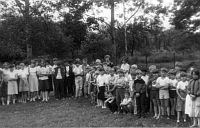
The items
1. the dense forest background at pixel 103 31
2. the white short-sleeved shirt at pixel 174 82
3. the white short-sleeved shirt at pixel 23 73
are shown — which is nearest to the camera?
the white short-sleeved shirt at pixel 174 82

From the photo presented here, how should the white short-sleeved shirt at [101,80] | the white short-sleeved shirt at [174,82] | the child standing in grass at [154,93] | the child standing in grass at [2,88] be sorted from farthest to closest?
1. the child standing in grass at [2,88]
2. the white short-sleeved shirt at [101,80]
3. the child standing in grass at [154,93]
4. the white short-sleeved shirt at [174,82]

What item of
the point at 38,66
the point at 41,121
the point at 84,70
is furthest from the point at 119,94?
the point at 38,66

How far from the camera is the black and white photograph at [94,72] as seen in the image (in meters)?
9.62

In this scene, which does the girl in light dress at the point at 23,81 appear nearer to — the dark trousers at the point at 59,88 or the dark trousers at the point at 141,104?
the dark trousers at the point at 59,88

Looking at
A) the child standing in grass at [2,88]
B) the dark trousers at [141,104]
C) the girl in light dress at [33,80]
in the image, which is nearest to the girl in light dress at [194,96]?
the dark trousers at [141,104]

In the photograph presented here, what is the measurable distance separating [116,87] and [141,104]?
137cm

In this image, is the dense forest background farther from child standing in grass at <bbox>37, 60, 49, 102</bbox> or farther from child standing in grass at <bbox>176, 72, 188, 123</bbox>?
child standing in grass at <bbox>176, 72, 188, 123</bbox>

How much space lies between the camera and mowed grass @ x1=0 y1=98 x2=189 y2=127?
9273 millimetres

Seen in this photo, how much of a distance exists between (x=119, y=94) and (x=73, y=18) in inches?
557

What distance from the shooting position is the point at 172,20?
23.3 meters

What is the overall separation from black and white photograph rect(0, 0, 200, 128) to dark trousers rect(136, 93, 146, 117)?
0.03 meters

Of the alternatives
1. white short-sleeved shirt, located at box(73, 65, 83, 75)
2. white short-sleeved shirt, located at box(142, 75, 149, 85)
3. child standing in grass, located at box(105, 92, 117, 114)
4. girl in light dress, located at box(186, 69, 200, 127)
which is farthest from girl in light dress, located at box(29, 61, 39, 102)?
girl in light dress, located at box(186, 69, 200, 127)

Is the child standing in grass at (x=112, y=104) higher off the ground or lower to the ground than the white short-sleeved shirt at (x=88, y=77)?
lower

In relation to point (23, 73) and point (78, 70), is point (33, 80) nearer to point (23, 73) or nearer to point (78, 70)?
point (23, 73)
